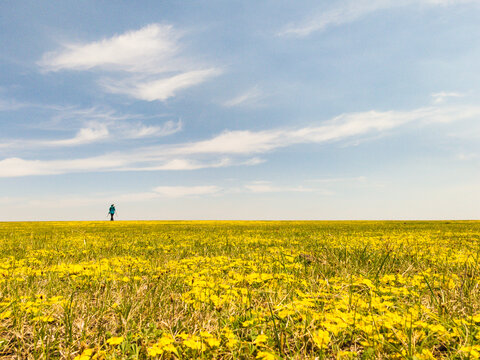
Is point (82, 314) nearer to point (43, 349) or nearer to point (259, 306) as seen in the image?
point (43, 349)

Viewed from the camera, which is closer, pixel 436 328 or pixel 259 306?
pixel 436 328

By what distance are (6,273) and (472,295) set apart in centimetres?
818

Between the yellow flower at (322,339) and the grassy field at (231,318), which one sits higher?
the yellow flower at (322,339)

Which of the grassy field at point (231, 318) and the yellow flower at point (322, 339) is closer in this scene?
the yellow flower at point (322, 339)

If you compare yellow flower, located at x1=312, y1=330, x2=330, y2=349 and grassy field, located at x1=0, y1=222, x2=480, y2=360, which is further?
grassy field, located at x1=0, y1=222, x2=480, y2=360

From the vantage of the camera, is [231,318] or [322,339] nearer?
[322,339]

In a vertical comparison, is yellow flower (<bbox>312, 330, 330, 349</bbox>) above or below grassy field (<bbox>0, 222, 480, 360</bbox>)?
above

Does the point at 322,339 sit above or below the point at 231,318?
above

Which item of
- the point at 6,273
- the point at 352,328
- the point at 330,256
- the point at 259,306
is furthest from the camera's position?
the point at 330,256

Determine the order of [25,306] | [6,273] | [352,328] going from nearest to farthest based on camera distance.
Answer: [352,328], [25,306], [6,273]

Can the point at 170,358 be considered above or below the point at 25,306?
below

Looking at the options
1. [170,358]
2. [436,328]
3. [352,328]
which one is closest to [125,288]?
[170,358]

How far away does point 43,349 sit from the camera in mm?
2883

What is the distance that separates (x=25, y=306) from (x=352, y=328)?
396 centimetres
